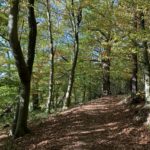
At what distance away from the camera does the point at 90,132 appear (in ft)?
43.5

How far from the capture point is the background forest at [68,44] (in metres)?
14.3

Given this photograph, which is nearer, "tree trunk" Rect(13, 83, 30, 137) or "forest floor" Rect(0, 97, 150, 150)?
"forest floor" Rect(0, 97, 150, 150)

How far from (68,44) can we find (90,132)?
1878 centimetres

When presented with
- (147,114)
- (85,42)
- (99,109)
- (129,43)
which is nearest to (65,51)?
(85,42)

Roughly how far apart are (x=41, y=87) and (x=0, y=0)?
16985 millimetres

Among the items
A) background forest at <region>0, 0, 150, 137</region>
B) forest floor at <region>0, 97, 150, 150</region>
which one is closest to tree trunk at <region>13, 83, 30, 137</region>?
background forest at <region>0, 0, 150, 137</region>

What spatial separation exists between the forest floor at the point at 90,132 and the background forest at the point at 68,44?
123 centimetres

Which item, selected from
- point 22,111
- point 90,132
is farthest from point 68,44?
point 90,132

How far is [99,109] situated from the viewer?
1831 cm

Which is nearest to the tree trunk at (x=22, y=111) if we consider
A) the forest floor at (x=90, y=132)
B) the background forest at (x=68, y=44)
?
the background forest at (x=68, y=44)

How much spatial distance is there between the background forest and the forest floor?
48.3 inches

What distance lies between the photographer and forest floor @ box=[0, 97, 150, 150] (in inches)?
458

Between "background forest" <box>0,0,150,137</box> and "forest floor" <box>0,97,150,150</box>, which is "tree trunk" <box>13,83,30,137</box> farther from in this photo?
"forest floor" <box>0,97,150,150</box>

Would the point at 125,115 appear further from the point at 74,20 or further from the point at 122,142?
the point at 74,20
